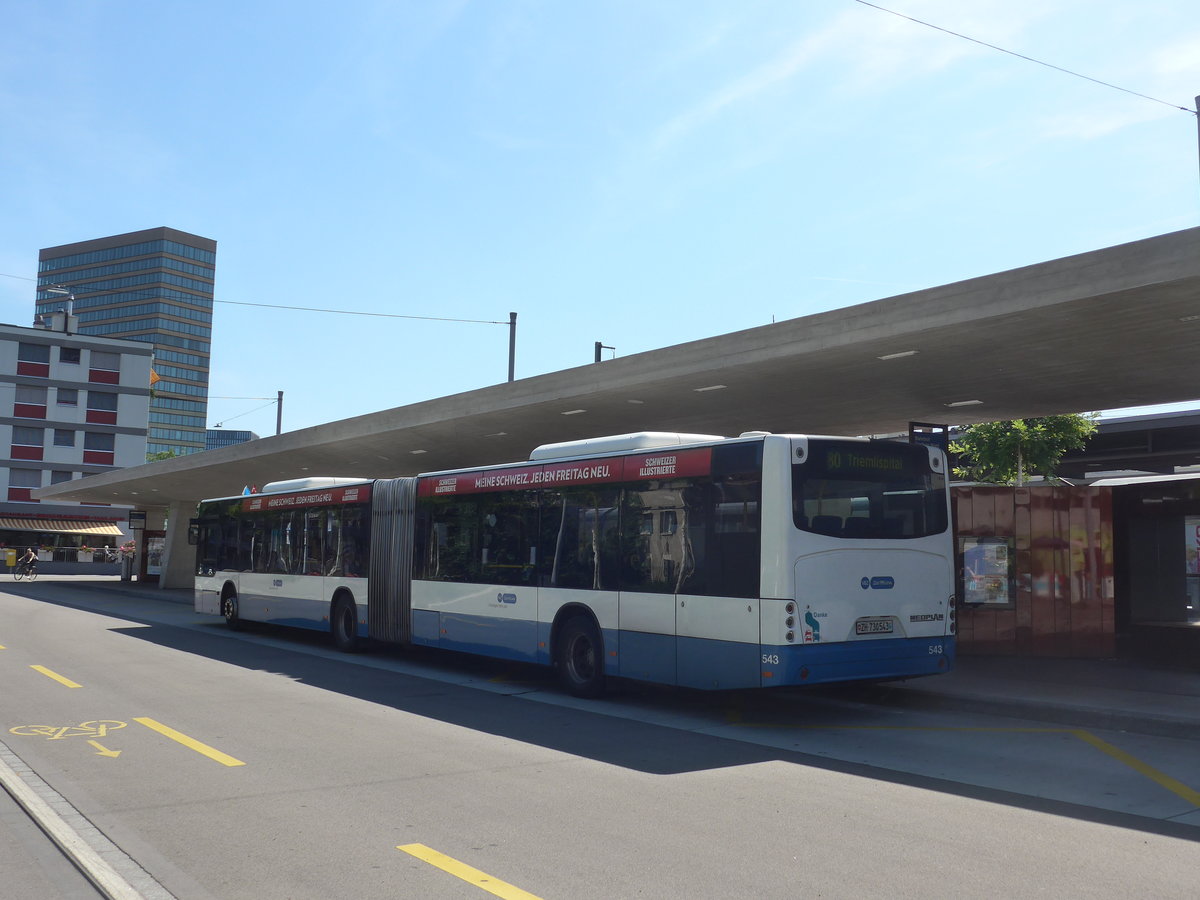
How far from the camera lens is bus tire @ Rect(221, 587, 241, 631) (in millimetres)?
23016

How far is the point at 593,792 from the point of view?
300 inches

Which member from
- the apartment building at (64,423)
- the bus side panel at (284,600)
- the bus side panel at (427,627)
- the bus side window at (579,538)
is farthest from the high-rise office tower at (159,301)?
the bus side window at (579,538)

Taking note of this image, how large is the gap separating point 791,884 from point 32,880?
Answer: 4.03m

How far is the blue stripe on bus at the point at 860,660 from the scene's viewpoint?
1018cm

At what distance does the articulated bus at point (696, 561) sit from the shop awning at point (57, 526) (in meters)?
69.5

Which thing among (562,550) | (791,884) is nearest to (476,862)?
(791,884)

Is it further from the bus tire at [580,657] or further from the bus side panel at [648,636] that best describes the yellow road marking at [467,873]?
the bus tire at [580,657]

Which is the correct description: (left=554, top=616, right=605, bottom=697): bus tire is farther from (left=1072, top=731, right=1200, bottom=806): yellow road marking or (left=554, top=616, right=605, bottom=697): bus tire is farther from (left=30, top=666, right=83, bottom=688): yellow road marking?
(left=30, top=666, right=83, bottom=688): yellow road marking

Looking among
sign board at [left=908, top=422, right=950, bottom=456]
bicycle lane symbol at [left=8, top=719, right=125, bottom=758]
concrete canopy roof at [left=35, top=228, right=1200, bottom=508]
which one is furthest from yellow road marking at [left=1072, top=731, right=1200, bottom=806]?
bicycle lane symbol at [left=8, top=719, right=125, bottom=758]

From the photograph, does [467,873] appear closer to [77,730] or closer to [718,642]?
[718,642]

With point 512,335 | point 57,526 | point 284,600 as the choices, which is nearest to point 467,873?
point 284,600

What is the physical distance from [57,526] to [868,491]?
259 ft

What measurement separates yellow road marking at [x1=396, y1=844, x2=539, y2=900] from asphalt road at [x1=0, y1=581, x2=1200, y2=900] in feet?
0.07

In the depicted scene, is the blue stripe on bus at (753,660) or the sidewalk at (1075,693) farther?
the sidewalk at (1075,693)
